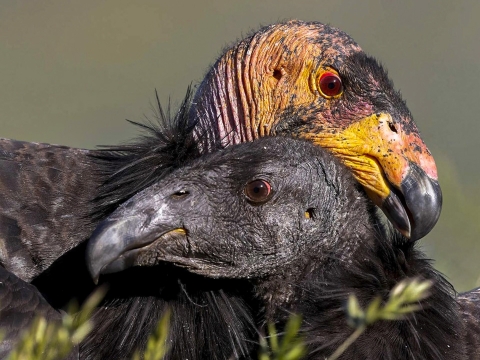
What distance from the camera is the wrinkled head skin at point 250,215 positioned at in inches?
213

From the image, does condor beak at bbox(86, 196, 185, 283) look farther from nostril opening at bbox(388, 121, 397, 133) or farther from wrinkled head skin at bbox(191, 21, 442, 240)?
nostril opening at bbox(388, 121, 397, 133)

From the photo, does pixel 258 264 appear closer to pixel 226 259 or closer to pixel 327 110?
pixel 226 259

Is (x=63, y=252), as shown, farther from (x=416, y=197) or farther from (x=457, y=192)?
Result: (x=457, y=192)

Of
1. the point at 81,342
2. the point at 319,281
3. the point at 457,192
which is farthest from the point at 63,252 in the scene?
the point at 457,192

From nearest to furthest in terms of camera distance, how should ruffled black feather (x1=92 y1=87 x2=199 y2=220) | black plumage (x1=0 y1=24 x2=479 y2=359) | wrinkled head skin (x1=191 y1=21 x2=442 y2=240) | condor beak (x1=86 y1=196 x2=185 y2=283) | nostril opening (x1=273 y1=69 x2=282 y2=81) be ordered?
1. condor beak (x1=86 y1=196 x2=185 y2=283)
2. black plumage (x1=0 y1=24 x2=479 y2=359)
3. wrinkled head skin (x1=191 y1=21 x2=442 y2=240)
4. ruffled black feather (x1=92 y1=87 x2=199 y2=220)
5. nostril opening (x1=273 y1=69 x2=282 y2=81)

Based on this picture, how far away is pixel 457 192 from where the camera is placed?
10.5 meters

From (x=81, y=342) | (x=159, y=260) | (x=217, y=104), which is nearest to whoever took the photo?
(x=159, y=260)

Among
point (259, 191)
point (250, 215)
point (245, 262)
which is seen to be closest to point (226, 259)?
point (245, 262)

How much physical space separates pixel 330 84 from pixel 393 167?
0.75 metres

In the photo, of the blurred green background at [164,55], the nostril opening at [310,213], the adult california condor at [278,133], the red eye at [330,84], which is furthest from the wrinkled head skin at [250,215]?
the blurred green background at [164,55]

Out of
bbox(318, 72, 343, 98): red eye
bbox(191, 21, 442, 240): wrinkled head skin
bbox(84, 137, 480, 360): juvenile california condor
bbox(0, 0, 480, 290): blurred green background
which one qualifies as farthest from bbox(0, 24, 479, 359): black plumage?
bbox(0, 0, 480, 290): blurred green background

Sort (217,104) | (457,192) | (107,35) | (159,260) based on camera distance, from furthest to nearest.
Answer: (107,35) < (457,192) < (217,104) < (159,260)

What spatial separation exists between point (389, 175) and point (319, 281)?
2.18ft

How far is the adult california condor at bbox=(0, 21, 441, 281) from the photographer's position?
5801 mm
